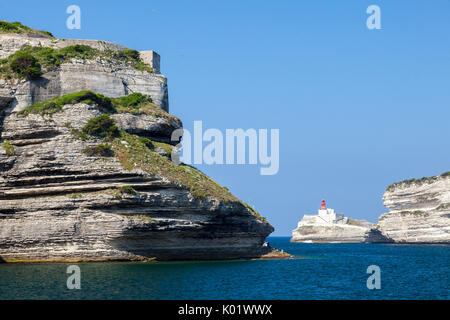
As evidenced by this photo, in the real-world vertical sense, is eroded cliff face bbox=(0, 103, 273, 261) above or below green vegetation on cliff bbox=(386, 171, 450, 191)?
below

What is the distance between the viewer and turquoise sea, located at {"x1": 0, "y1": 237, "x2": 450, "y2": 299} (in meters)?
31.3

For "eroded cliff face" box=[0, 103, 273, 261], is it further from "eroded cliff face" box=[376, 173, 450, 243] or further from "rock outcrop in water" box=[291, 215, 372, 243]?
"rock outcrop in water" box=[291, 215, 372, 243]

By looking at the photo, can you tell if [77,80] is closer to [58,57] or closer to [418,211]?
[58,57]

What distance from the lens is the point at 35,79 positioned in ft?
180

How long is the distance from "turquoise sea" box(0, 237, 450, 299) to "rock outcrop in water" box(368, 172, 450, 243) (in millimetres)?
63475

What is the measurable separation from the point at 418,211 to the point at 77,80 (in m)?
77.6

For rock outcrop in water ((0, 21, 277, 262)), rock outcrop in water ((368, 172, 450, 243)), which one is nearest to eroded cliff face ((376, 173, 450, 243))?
rock outcrop in water ((368, 172, 450, 243))

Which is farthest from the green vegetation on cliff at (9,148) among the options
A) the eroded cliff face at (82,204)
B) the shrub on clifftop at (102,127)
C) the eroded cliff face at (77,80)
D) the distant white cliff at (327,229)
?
the distant white cliff at (327,229)

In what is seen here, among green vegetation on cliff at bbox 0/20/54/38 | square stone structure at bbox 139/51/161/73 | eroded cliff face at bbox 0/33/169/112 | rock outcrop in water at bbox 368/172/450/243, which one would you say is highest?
green vegetation on cliff at bbox 0/20/54/38

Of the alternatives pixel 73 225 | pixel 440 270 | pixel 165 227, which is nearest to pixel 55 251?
pixel 73 225

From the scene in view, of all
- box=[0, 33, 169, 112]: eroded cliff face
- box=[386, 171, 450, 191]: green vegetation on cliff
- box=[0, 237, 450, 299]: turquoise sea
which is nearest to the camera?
box=[0, 237, 450, 299]: turquoise sea
